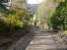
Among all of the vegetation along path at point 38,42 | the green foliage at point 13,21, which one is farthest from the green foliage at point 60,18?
the green foliage at point 13,21

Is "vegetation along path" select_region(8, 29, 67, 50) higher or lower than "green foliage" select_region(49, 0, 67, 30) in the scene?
lower

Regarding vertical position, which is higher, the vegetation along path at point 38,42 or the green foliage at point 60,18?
the green foliage at point 60,18

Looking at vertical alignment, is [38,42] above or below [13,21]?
below

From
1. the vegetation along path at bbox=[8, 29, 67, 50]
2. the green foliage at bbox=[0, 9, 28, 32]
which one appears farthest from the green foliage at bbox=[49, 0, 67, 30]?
the green foliage at bbox=[0, 9, 28, 32]

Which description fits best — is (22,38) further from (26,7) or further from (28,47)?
(26,7)

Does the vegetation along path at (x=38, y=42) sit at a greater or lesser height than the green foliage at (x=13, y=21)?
lesser

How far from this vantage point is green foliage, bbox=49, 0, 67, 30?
3097 mm

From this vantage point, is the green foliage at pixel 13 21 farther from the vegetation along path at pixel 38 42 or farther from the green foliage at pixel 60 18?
the green foliage at pixel 60 18

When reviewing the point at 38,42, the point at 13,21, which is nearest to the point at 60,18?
the point at 38,42

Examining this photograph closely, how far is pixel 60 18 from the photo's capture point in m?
3.10

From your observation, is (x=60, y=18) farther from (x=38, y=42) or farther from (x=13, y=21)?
(x=13, y=21)

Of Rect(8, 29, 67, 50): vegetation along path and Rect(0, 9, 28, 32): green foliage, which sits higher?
Rect(0, 9, 28, 32): green foliage

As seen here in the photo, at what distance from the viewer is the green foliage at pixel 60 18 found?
10.2 feet

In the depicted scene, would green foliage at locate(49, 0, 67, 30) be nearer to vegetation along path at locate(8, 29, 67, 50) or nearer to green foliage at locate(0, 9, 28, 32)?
vegetation along path at locate(8, 29, 67, 50)
